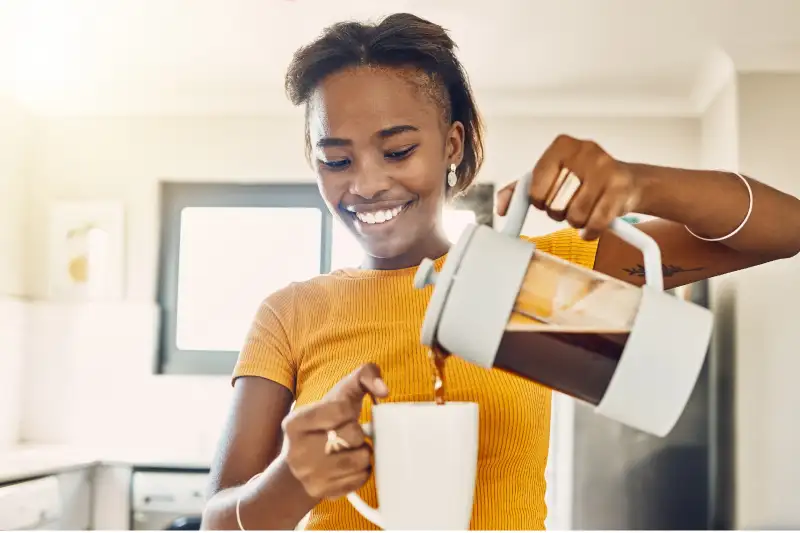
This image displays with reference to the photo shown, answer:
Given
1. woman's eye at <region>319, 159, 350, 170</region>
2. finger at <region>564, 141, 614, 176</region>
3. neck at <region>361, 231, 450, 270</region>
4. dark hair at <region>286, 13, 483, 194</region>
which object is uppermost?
dark hair at <region>286, 13, 483, 194</region>

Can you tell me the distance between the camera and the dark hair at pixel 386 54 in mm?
463

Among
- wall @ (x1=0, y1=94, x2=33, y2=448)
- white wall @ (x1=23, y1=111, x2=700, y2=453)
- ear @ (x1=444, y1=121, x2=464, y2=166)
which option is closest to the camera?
ear @ (x1=444, y1=121, x2=464, y2=166)

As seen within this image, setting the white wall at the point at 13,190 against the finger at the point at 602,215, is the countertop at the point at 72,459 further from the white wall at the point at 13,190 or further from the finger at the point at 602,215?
the finger at the point at 602,215

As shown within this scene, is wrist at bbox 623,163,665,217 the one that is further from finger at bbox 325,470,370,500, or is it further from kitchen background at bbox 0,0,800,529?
kitchen background at bbox 0,0,800,529

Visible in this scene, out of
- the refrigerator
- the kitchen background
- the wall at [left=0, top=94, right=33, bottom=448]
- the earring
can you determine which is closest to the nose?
the earring

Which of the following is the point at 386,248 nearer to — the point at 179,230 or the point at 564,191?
the point at 564,191

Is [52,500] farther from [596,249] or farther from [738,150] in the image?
[738,150]

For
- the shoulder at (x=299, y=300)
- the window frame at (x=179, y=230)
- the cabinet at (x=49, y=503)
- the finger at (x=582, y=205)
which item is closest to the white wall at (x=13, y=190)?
the window frame at (x=179, y=230)

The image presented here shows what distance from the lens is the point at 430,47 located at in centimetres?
48

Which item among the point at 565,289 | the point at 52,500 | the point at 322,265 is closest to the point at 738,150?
the point at 322,265

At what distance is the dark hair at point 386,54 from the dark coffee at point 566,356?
0.24 meters

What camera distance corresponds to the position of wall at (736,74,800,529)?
140 centimetres

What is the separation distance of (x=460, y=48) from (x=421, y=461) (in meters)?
1.03

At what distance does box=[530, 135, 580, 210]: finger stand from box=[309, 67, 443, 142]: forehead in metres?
0.15
